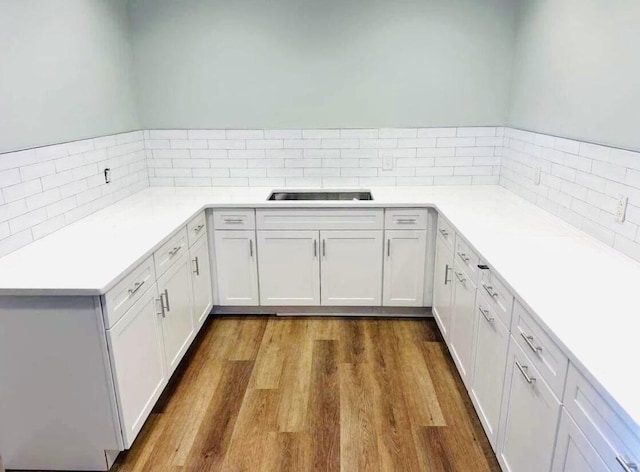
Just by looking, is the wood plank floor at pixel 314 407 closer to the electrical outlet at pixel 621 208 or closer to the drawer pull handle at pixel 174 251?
the drawer pull handle at pixel 174 251

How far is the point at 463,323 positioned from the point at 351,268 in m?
1.01

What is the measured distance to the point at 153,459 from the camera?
2.07m

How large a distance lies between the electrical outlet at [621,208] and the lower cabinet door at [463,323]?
26.9 inches

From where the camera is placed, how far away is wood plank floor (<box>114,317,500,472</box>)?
2.07 metres

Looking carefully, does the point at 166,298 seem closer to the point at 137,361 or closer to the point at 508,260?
the point at 137,361

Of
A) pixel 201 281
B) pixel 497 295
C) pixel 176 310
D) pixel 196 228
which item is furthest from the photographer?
pixel 201 281

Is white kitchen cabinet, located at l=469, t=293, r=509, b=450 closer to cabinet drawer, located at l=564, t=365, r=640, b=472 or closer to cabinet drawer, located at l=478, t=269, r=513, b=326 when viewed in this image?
cabinet drawer, located at l=478, t=269, r=513, b=326

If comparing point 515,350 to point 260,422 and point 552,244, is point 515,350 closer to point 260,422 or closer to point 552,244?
point 552,244

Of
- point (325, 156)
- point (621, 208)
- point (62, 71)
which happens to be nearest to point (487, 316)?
point (621, 208)

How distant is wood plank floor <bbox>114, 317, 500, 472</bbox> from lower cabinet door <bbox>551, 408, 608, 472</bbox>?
0.74 metres

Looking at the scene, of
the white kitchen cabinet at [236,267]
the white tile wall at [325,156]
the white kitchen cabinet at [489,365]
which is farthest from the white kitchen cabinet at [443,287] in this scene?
the white kitchen cabinet at [236,267]

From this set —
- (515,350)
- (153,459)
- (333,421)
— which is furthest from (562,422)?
(153,459)

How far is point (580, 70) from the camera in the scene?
95.0 inches

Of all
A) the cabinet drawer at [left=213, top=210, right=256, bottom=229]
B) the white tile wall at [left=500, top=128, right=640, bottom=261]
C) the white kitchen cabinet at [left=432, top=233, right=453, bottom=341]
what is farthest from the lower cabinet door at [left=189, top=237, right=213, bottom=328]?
the white tile wall at [left=500, top=128, right=640, bottom=261]
